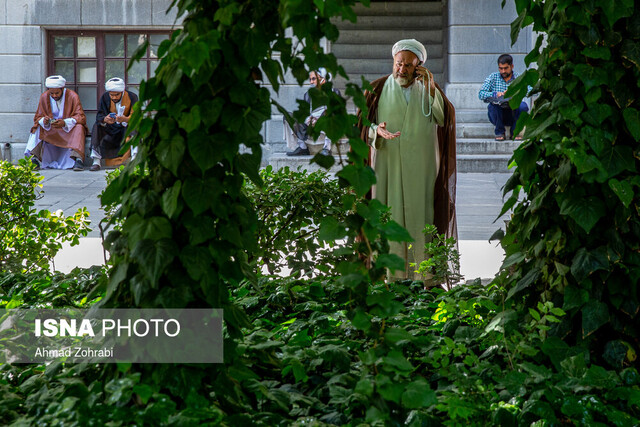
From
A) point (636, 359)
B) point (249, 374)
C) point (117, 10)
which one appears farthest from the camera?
point (117, 10)

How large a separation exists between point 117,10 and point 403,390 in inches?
678

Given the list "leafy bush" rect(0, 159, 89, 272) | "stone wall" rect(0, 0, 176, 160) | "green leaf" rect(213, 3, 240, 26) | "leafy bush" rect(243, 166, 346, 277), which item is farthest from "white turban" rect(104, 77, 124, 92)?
"green leaf" rect(213, 3, 240, 26)

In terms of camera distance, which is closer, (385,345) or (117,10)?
(385,345)

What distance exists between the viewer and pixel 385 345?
8.72ft

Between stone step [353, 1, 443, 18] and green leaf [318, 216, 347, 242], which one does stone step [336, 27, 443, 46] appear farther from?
green leaf [318, 216, 347, 242]

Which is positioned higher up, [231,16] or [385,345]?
[231,16]

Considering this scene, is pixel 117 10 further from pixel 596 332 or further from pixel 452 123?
pixel 596 332

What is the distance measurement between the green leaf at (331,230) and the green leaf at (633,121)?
1310 mm

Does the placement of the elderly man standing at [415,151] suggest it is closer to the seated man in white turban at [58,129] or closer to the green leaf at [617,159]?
the green leaf at [617,159]

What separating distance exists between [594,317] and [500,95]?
46.0ft

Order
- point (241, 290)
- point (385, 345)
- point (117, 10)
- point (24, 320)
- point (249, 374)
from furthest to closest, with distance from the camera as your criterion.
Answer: point (117, 10) < point (241, 290) < point (24, 320) < point (249, 374) < point (385, 345)

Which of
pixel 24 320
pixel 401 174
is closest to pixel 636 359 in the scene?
pixel 24 320

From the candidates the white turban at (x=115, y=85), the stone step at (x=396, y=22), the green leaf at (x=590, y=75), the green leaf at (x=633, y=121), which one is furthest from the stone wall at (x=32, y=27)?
the green leaf at (x=633, y=121)

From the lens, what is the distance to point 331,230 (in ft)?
8.38
